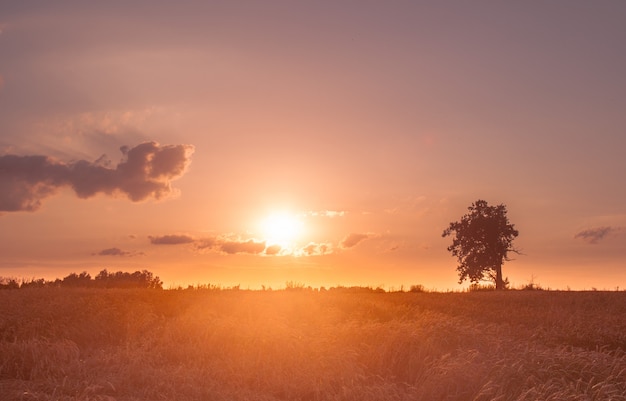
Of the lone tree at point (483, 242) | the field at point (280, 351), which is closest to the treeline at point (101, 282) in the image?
the field at point (280, 351)

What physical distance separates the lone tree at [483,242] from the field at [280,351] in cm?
2416

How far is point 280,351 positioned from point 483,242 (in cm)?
3409

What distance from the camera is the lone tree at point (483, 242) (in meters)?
44.5

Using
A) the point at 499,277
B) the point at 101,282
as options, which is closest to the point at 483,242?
the point at 499,277

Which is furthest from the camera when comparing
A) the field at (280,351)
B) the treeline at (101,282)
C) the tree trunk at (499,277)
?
the tree trunk at (499,277)

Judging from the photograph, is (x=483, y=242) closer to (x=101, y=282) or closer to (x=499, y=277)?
(x=499, y=277)

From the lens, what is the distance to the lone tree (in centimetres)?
4453

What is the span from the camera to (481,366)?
11570mm

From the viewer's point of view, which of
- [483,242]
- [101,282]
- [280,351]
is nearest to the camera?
[280,351]

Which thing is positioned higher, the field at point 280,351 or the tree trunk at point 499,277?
the tree trunk at point 499,277

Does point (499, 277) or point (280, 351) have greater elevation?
point (499, 277)

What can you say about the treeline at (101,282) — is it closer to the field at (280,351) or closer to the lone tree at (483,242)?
the field at (280,351)

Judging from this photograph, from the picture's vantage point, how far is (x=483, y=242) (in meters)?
44.6

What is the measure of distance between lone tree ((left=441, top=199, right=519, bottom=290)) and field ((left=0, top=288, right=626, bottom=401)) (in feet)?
79.3
